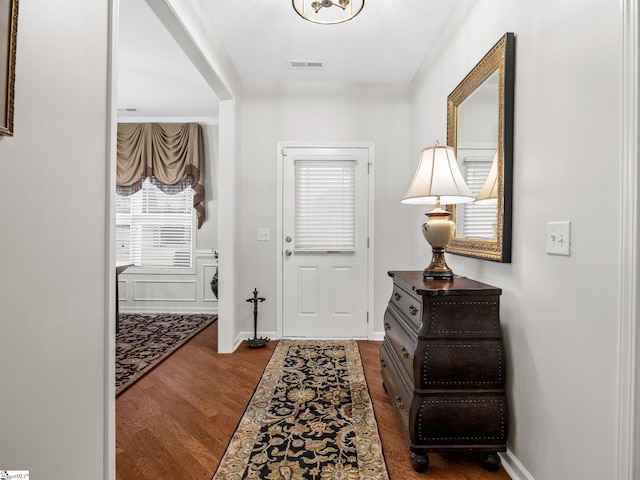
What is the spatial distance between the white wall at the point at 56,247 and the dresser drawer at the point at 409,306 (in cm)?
136

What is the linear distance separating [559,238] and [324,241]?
2451 millimetres

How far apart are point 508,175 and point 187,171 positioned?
4.10m

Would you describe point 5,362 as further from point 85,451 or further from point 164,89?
point 164,89

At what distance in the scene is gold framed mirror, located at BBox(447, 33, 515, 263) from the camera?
5.54 ft

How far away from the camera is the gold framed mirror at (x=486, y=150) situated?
1688 mm

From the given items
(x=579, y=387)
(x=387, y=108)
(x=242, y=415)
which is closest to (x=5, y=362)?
(x=242, y=415)

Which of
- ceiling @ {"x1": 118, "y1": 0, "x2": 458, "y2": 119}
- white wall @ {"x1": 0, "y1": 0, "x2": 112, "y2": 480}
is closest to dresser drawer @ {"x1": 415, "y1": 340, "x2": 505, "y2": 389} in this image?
white wall @ {"x1": 0, "y1": 0, "x2": 112, "y2": 480}

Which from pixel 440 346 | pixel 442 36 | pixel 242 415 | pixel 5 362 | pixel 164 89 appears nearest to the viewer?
pixel 5 362

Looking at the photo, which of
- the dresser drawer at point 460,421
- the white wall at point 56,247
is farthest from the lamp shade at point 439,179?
the white wall at point 56,247

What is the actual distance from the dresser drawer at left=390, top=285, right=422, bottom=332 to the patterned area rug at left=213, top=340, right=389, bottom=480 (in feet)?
2.20

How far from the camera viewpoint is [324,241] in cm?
361

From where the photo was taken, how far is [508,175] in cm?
169

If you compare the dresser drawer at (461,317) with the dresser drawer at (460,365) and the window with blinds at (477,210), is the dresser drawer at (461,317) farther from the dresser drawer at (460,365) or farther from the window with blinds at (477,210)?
the window with blinds at (477,210)

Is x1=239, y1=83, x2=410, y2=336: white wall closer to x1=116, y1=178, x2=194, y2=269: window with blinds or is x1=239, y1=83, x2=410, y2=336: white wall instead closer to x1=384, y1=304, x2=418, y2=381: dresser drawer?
x1=384, y1=304, x2=418, y2=381: dresser drawer
